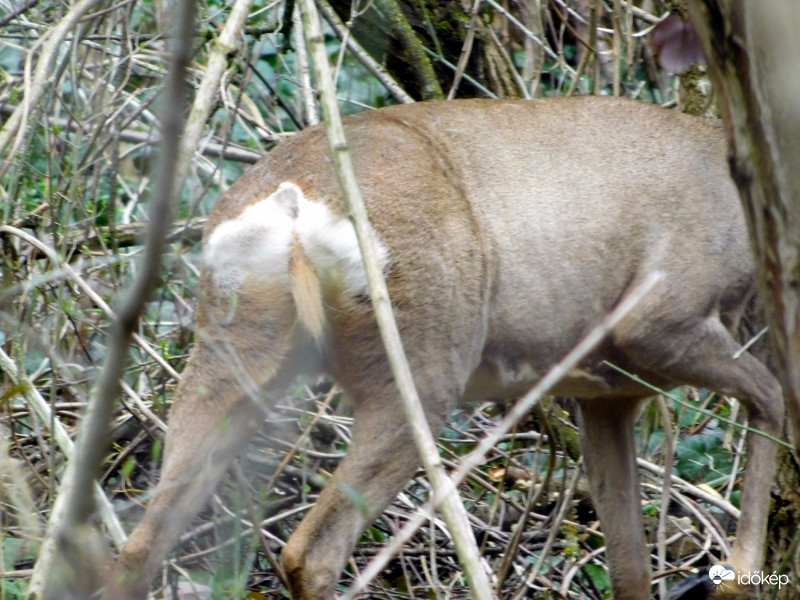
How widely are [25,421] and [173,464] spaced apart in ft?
6.82

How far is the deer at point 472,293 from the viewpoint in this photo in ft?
11.1

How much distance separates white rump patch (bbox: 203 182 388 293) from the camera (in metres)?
3.34

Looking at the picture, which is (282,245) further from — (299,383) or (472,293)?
(472,293)

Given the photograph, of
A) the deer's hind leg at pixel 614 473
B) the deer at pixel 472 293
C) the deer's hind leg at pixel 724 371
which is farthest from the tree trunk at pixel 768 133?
the deer's hind leg at pixel 614 473

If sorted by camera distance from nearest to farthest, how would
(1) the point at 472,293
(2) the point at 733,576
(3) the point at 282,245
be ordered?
(3) the point at 282,245, (1) the point at 472,293, (2) the point at 733,576

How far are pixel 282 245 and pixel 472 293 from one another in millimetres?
720

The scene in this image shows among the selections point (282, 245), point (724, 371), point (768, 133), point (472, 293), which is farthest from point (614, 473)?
point (768, 133)

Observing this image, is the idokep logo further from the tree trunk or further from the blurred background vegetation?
the tree trunk

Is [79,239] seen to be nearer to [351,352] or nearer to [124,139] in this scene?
[124,139]

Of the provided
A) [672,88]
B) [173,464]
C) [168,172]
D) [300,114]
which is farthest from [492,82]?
[168,172]

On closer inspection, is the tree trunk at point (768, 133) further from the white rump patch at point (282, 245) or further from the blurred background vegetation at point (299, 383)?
the blurred background vegetation at point (299, 383)

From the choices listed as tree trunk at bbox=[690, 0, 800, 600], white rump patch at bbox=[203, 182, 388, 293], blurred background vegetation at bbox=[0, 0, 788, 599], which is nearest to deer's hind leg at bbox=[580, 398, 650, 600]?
blurred background vegetation at bbox=[0, 0, 788, 599]

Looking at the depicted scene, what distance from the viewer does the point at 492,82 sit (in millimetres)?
5754

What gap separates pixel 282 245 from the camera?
335cm
